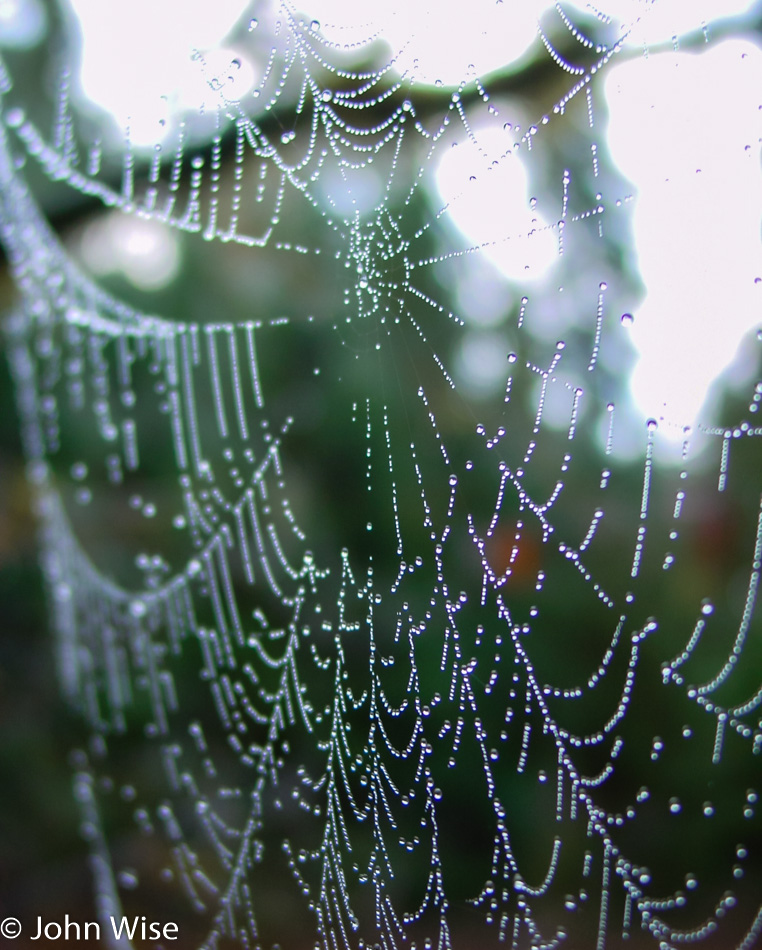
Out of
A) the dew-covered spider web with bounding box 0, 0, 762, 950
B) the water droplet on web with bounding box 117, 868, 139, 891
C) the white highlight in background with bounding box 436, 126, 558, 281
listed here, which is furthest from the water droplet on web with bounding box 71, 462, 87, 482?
the white highlight in background with bounding box 436, 126, 558, 281

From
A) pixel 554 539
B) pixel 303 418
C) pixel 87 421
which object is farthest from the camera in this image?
pixel 87 421

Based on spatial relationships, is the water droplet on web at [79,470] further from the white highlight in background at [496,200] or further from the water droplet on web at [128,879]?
the white highlight in background at [496,200]

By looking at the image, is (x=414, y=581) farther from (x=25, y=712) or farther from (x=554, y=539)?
(x=25, y=712)

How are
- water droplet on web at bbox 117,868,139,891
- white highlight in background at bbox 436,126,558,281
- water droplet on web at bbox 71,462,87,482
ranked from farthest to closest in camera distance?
water droplet on web at bbox 71,462,87,482 → water droplet on web at bbox 117,868,139,891 → white highlight in background at bbox 436,126,558,281

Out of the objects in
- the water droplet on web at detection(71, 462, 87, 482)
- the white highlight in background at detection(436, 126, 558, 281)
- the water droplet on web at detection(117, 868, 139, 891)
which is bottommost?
the water droplet on web at detection(117, 868, 139, 891)

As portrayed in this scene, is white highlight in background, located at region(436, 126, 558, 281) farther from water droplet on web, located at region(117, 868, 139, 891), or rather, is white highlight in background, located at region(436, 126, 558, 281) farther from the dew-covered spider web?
water droplet on web, located at region(117, 868, 139, 891)

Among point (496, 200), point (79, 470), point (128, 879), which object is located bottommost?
point (128, 879)

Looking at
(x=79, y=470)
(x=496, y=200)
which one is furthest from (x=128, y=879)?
(x=496, y=200)

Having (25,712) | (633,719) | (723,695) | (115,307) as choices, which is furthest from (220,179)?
(25,712)

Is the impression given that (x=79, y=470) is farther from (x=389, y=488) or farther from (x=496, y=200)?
(x=496, y=200)
